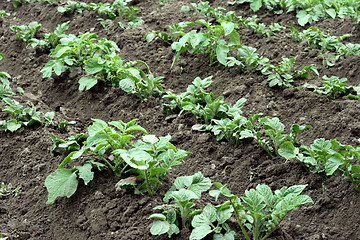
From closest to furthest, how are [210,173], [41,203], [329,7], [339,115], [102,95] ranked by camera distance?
[41,203] → [210,173] → [339,115] → [102,95] → [329,7]

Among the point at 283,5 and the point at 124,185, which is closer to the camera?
the point at 124,185

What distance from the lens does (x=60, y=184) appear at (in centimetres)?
284

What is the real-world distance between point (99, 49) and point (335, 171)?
2.74m

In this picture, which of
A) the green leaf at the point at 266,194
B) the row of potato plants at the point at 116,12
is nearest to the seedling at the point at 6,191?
the green leaf at the point at 266,194

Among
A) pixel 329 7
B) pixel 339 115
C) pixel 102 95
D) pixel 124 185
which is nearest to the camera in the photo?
pixel 124 185

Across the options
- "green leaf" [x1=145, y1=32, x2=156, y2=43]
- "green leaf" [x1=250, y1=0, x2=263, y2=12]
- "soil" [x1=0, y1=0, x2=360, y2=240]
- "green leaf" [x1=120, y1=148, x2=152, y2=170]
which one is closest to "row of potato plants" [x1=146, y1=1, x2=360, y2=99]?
"soil" [x1=0, y1=0, x2=360, y2=240]

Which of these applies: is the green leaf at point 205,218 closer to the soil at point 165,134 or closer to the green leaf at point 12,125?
the soil at point 165,134

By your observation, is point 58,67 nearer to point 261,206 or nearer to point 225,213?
point 225,213

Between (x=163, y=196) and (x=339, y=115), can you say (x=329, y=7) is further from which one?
(x=163, y=196)

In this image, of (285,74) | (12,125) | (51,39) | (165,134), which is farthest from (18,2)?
(285,74)

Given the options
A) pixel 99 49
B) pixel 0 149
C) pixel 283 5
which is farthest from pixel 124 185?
pixel 283 5

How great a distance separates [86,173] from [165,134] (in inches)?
45.0

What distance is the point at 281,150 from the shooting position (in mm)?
3133

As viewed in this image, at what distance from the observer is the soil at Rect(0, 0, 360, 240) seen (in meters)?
2.78
